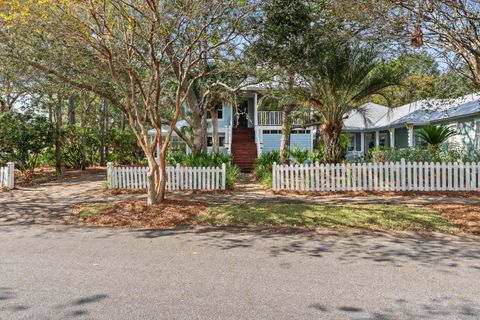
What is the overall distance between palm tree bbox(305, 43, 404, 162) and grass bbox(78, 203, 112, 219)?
7.98 metres

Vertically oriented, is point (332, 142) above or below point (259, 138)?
below

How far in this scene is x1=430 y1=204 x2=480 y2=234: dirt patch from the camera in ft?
22.1

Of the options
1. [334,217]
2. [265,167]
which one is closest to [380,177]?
[334,217]

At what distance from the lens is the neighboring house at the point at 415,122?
16.1m

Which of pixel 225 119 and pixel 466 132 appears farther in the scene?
pixel 225 119

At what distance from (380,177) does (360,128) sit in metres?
14.5

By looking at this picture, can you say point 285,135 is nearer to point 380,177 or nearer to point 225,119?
point 380,177

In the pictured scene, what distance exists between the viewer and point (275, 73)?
12.3m

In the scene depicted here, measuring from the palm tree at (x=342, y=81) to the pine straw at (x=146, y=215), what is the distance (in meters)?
6.59

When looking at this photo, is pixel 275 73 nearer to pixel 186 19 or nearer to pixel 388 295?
pixel 186 19

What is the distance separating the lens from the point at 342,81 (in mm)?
12828

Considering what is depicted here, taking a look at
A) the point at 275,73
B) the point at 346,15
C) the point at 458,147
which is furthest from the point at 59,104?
the point at 458,147

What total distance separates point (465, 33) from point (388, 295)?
8.61 metres

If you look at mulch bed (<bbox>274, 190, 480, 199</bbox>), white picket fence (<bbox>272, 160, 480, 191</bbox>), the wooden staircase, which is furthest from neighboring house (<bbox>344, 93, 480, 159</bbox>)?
the wooden staircase
